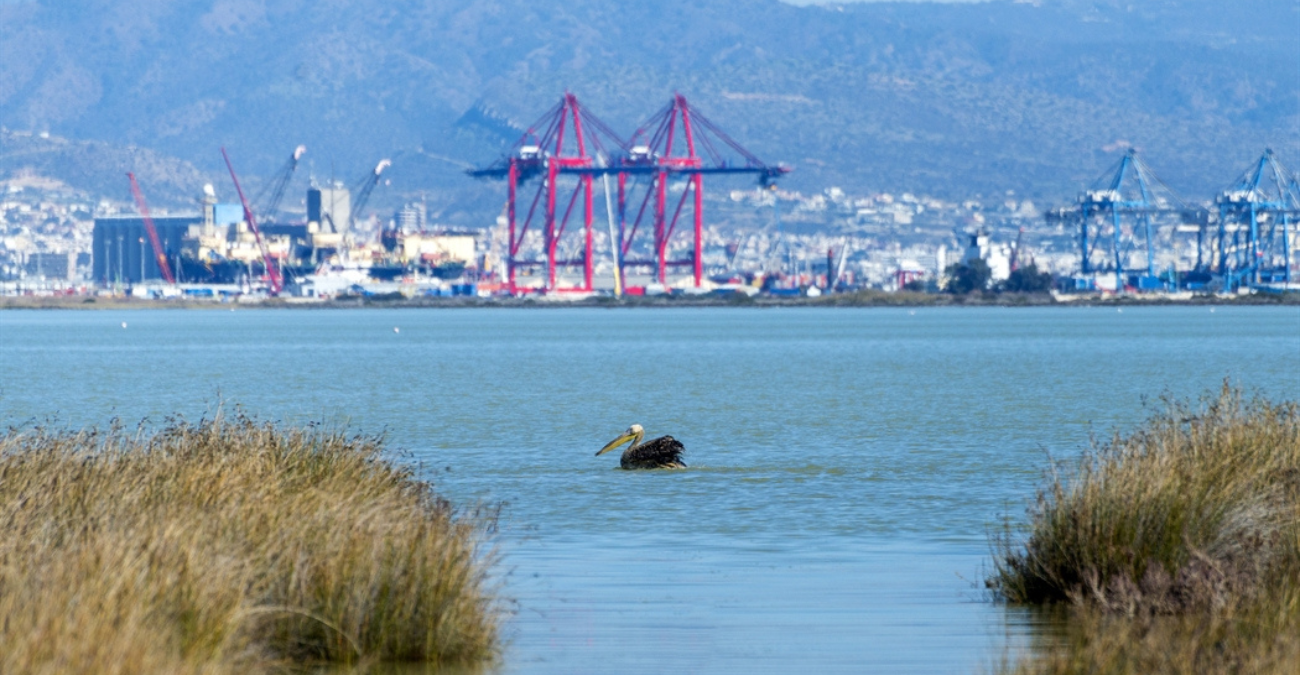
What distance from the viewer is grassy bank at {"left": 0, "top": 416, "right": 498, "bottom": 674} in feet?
25.4

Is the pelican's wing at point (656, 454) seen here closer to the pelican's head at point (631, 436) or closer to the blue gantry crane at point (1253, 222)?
the pelican's head at point (631, 436)

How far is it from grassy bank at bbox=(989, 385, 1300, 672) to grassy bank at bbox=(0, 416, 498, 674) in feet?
10.2

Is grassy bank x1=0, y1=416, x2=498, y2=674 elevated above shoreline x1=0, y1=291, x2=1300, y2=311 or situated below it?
above

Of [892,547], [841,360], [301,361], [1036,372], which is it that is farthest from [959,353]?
[892,547]

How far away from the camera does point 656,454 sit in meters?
22.4

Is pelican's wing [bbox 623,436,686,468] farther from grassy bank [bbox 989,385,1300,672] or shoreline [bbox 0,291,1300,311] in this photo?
shoreline [bbox 0,291,1300,311]

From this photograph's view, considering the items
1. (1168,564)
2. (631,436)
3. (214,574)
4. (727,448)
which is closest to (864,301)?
(727,448)

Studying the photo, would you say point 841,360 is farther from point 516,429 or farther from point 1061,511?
point 1061,511

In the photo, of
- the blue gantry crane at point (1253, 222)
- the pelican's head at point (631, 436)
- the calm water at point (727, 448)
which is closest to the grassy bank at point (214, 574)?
the calm water at point (727, 448)

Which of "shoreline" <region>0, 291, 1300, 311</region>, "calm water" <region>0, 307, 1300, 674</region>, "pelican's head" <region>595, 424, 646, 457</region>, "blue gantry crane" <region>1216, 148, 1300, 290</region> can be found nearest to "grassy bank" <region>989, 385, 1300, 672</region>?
"calm water" <region>0, 307, 1300, 674</region>

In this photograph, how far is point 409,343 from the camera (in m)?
89.6

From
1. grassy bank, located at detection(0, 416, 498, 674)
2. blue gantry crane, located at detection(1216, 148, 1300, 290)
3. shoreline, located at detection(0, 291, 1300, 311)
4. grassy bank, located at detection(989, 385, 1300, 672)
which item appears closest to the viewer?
grassy bank, located at detection(0, 416, 498, 674)

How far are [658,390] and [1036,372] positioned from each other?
14.1 m

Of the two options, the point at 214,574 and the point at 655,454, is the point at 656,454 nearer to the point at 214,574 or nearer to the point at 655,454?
the point at 655,454
